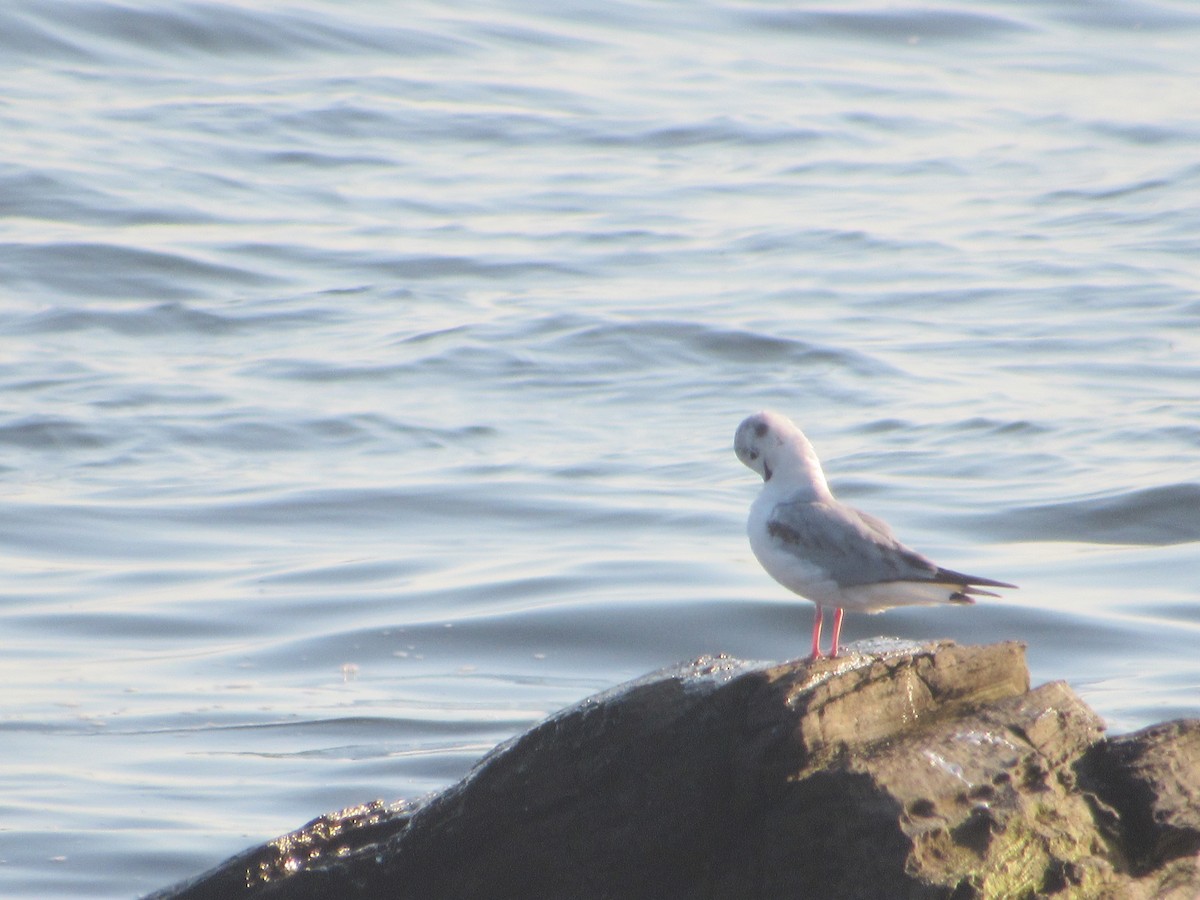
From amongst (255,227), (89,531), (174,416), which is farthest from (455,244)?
(89,531)

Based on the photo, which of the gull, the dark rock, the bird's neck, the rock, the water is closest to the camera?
the rock

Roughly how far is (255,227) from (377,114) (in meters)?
4.64

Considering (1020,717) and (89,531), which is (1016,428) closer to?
(89,531)

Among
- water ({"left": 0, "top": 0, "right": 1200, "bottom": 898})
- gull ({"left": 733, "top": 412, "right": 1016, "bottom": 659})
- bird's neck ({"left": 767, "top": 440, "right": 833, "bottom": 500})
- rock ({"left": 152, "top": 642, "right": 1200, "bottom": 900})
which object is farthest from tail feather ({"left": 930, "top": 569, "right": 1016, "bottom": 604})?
water ({"left": 0, "top": 0, "right": 1200, "bottom": 898})

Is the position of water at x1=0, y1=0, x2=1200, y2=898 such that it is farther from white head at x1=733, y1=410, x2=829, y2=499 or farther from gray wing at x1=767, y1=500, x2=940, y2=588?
gray wing at x1=767, y1=500, x2=940, y2=588

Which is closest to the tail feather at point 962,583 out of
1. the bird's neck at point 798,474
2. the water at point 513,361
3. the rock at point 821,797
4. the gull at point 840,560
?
the gull at point 840,560

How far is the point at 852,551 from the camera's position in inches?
216

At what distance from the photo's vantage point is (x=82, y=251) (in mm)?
19844

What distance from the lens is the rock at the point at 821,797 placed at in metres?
4.25

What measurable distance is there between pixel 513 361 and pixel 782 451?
1144cm

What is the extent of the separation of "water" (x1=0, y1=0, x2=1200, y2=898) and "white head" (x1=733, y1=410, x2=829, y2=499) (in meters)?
2.50

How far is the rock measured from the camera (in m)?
4.25

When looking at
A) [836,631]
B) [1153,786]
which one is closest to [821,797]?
[1153,786]

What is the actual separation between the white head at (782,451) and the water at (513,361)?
2502 millimetres
